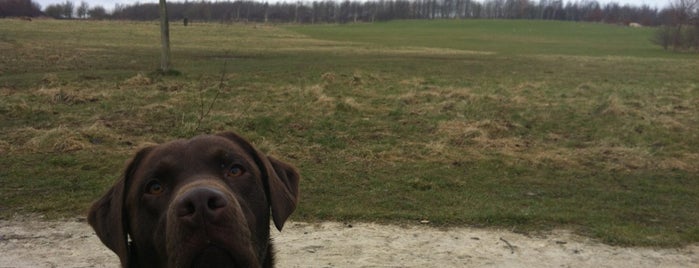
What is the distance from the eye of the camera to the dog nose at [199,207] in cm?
230

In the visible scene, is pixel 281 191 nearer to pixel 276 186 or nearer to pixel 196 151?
pixel 276 186

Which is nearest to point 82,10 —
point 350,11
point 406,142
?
point 350,11

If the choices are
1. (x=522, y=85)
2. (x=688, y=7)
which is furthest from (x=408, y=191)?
(x=688, y=7)

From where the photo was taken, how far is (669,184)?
749 centimetres

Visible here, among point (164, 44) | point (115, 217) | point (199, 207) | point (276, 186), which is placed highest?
point (164, 44)

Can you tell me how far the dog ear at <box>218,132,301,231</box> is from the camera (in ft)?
10.2

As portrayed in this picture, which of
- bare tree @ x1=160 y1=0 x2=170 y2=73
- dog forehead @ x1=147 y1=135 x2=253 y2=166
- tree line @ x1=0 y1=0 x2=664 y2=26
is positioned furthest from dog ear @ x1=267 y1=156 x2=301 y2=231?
tree line @ x1=0 y1=0 x2=664 y2=26

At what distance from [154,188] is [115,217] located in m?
0.29

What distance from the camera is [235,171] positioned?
2922 mm

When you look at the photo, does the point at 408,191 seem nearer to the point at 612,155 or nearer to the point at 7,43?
the point at 612,155

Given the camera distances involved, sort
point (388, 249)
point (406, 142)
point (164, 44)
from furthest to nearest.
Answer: point (164, 44) < point (406, 142) < point (388, 249)

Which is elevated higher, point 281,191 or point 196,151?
point 196,151

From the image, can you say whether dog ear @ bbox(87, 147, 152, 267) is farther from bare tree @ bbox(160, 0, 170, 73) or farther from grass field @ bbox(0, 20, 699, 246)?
bare tree @ bbox(160, 0, 170, 73)

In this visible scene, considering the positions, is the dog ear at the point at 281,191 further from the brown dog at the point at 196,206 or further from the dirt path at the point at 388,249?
the dirt path at the point at 388,249
